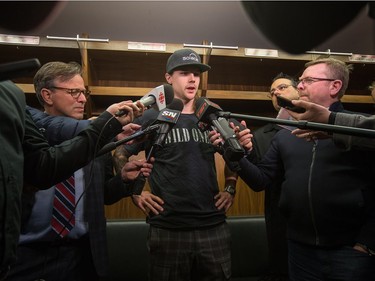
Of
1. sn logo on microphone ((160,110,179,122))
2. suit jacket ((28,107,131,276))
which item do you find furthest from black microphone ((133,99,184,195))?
suit jacket ((28,107,131,276))

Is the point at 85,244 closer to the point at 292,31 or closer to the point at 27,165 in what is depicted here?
the point at 27,165

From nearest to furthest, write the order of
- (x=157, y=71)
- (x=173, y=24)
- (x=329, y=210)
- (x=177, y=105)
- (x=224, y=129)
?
(x=224, y=129), (x=329, y=210), (x=177, y=105), (x=173, y=24), (x=157, y=71)

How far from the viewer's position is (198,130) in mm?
1604

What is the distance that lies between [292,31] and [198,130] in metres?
1.02

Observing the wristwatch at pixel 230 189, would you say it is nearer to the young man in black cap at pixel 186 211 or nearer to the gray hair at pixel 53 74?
the young man in black cap at pixel 186 211

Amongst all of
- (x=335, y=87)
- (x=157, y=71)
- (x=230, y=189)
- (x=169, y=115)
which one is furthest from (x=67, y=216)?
(x=157, y=71)

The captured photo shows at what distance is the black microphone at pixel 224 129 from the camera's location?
40.9 inches

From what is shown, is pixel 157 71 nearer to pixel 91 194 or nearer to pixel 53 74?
pixel 53 74

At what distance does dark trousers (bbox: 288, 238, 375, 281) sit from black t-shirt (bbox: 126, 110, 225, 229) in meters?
0.41

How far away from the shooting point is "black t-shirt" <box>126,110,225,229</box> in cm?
143

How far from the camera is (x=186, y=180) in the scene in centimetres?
148

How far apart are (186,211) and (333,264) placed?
0.64 meters

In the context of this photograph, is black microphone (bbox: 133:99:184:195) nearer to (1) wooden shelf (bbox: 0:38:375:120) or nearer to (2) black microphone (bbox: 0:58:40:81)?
(2) black microphone (bbox: 0:58:40:81)

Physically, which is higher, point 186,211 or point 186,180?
point 186,180
